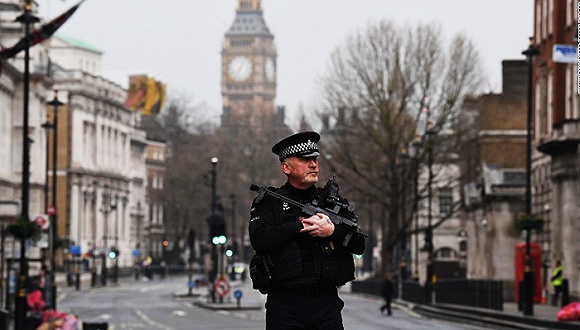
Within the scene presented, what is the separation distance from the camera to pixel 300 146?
11.1m

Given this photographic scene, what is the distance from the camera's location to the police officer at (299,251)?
11.0m

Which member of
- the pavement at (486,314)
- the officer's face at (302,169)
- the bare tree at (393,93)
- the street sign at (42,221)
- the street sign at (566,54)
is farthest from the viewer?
the bare tree at (393,93)

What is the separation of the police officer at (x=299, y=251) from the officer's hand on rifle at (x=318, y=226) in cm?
5

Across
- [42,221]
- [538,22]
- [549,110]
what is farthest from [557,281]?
[42,221]

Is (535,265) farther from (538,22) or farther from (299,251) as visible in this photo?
(299,251)

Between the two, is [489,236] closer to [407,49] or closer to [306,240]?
[407,49]

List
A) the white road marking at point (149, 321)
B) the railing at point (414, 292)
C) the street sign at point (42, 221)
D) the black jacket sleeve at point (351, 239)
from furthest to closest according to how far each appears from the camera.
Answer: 1. the railing at point (414, 292)
2. the white road marking at point (149, 321)
3. the street sign at point (42, 221)
4. the black jacket sleeve at point (351, 239)

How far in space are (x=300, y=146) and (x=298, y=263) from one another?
0.74m

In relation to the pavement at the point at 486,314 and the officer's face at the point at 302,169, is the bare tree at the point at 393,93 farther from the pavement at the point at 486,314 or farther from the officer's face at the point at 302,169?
the officer's face at the point at 302,169

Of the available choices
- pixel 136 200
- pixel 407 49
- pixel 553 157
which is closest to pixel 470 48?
pixel 407 49

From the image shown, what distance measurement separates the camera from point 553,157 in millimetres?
59312

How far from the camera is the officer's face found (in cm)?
1109

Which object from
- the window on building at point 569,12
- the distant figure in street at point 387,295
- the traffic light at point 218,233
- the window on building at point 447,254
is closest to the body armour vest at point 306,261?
the distant figure in street at point 387,295

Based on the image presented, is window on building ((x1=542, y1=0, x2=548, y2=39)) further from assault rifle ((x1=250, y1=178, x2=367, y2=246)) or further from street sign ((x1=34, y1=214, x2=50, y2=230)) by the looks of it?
assault rifle ((x1=250, y1=178, x2=367, y2=246))
